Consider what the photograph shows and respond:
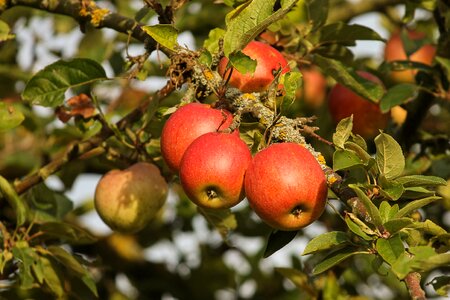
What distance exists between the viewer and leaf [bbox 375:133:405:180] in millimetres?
1359

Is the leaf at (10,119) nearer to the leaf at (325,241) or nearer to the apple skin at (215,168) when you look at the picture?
the apple skin at (215,168)

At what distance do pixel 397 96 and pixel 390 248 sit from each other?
0.90m

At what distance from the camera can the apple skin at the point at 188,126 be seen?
1444mm

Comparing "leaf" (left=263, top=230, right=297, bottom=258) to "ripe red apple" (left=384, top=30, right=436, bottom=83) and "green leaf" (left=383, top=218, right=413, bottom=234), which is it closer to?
"green leaf" (left=383, top=218, right=413, bottom=234)

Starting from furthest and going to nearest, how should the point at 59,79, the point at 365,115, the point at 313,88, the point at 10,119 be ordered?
the point at 313,88, the point at 365,115, the point at 10,119, the point at 59,79

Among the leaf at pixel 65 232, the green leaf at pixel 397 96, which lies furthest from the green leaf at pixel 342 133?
the leaf at pixel 65 232

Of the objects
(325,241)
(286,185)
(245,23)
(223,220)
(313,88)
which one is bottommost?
(313,88)

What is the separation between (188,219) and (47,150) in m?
0.79

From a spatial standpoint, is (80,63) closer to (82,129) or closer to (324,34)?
(82,129)

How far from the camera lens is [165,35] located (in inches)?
61.0

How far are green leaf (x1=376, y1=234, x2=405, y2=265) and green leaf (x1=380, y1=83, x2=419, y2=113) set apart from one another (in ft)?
2.67

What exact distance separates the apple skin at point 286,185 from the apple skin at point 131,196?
26.4 inches

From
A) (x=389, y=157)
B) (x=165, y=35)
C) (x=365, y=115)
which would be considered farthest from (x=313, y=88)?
(x=389, y=157)

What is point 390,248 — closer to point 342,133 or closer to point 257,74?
point 342,133
